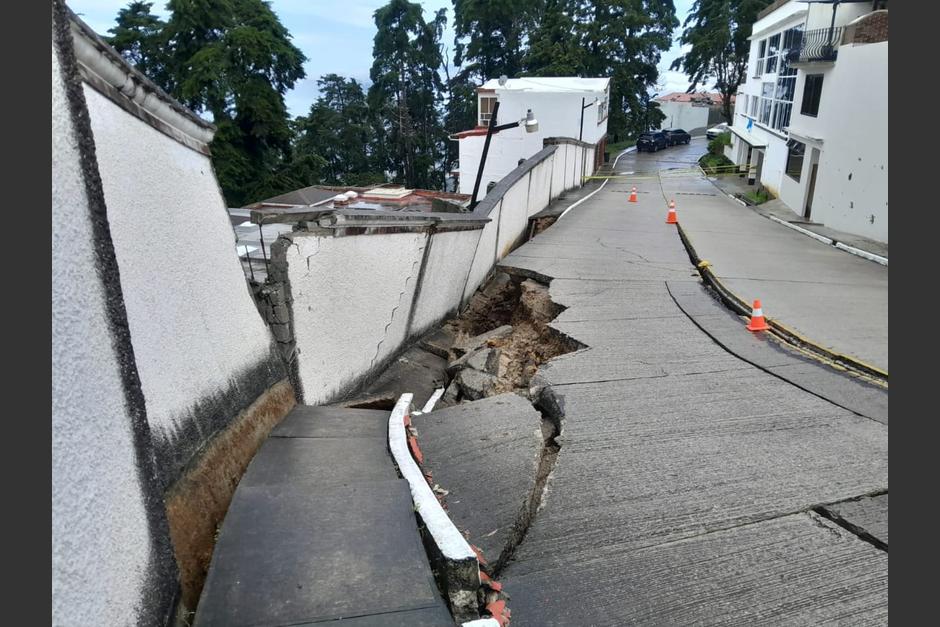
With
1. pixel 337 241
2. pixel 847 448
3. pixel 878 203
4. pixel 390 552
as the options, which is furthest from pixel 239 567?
pixel 878 203

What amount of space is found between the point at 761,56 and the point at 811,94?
1153 centimetres

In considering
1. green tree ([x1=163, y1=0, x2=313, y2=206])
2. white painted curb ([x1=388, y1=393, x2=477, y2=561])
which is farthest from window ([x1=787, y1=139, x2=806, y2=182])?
green tree ([x1=163, y1=0, x2=313, y2=206])

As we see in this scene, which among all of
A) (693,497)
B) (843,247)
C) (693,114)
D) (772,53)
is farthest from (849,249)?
(693,114)

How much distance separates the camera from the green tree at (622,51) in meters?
39.7

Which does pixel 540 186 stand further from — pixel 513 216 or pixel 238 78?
pixel 238 78

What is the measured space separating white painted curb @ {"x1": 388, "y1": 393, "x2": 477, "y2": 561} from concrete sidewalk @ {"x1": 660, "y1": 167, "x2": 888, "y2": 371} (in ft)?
12.6

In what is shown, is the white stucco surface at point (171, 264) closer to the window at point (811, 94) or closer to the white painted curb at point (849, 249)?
the white painted curb at point (849, 249)

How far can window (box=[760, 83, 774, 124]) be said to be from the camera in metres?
25.0

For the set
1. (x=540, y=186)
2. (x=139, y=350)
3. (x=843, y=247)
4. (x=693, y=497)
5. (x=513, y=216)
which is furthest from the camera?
(x=540, y=186)

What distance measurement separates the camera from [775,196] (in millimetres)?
20938

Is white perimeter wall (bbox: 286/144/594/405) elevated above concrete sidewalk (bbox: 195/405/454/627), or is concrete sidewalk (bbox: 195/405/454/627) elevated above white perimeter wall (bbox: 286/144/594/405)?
white perimeter wall (bbox: 286/144/594/405)

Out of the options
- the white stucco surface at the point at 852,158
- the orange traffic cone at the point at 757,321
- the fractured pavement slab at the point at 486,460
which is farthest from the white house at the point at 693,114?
the fractured pavement slab at the point at 486,460

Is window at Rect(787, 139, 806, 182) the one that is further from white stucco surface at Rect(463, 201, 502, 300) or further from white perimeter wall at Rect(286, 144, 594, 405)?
white perimeter wall at Rect(286, 144, 594, 405)

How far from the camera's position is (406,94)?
4938cm
